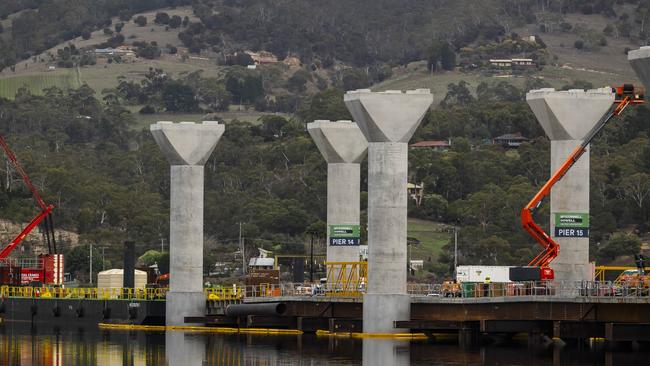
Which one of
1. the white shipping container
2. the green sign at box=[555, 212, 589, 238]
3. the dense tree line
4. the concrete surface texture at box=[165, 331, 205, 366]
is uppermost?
the dense tree line

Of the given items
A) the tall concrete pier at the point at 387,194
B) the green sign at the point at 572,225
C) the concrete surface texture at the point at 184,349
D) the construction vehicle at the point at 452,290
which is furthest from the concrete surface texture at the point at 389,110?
the concrete surface texture at the point at 184,349

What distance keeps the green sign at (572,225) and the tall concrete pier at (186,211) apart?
67.6ft

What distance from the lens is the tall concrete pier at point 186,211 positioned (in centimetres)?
8831

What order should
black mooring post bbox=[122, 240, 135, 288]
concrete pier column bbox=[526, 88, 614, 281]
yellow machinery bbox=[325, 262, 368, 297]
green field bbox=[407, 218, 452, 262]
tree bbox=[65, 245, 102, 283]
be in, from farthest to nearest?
green field bbox=[407, 218, 452, 262] < tree bbox=[65, 245, 102, 283] < black mooring post bbox=[122, 240, 135, 288] < yellow machinery bbox=[325, 262, 368, 297] < concrete pier column bbox=[526, 88, 614, 281]

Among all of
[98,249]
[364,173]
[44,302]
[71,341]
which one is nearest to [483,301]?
[71,341]

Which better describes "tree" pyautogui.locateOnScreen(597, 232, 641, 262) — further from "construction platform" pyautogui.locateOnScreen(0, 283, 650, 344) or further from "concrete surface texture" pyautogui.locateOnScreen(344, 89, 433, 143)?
"concrete surface texture" pyautogui.locateOnScreen(344, 89, 433, 143)

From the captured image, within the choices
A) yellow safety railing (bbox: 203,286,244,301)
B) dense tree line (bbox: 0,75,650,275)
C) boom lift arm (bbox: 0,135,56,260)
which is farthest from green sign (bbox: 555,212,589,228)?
dense tree line (bbox: 0,75,650,275)

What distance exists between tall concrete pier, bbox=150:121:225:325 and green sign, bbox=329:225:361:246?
8.29 meters

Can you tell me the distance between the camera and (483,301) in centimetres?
7312

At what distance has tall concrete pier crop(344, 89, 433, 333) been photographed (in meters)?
76.6

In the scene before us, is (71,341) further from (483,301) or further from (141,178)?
(141,178)

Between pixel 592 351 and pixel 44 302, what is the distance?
39404mm

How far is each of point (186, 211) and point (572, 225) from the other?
862 inches

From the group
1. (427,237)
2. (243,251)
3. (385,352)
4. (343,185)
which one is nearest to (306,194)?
(427,237)
